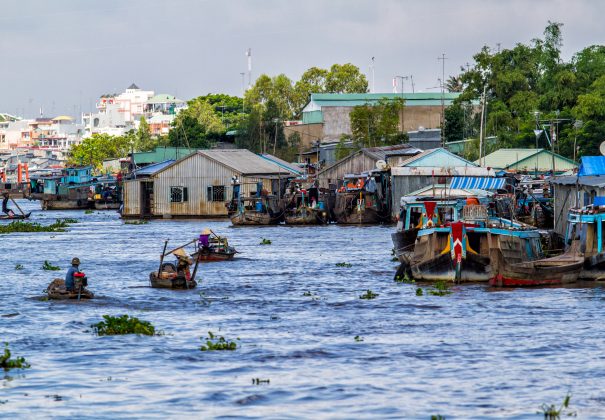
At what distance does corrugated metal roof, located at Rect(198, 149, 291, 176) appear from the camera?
71.8 meters

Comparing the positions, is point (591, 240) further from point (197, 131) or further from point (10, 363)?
point (197, 131)

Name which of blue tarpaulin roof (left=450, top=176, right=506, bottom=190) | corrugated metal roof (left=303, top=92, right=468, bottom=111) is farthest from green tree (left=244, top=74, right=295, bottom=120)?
blue tarpaulin roof (left=450, top=176, right=506, bottom=190)

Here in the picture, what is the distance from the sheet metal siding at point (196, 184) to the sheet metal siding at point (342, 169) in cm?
572

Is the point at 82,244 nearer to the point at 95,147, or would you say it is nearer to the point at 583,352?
the point at 583,352

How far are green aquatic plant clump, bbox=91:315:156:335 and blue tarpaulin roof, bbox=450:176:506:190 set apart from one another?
2048cm

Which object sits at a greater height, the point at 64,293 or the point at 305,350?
the point at 64,293

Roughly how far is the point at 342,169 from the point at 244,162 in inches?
254

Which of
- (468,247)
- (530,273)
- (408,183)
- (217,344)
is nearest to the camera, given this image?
(217,344)

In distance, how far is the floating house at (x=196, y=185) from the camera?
7144cm

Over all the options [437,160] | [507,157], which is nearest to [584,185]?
[437,160]

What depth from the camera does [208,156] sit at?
71500 mm

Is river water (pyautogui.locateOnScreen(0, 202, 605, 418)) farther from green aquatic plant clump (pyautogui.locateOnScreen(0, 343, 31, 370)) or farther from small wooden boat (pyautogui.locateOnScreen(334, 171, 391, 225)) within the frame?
small wooden boat (pyautogui.locateOnScreen(334, 171, 391, 225))

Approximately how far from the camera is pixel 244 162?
248 feet

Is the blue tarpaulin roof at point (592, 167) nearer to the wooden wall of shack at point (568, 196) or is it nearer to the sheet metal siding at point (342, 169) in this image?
the wooden wall of shack at point (568, 196)
